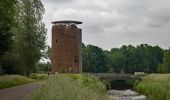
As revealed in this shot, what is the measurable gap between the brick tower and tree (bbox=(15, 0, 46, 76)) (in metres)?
19.3

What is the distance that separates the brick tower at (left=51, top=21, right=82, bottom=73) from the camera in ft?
273

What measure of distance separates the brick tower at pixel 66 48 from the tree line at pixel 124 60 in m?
57.7

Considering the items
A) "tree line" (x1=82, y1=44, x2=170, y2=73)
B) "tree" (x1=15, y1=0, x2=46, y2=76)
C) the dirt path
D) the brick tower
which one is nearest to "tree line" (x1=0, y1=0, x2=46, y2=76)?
"tree" (x1=15, y1=0, x2=46, y2=76)

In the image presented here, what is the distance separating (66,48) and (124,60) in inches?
2893

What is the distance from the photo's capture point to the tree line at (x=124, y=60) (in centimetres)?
14738

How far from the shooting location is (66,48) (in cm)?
8400

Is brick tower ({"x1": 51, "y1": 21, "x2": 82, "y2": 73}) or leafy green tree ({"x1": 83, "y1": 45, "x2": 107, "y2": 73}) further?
leafy green tree ({"x1": 83, "y1": 45, "x2": 107, "y2": 73})

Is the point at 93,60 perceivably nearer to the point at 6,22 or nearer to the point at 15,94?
the point at 6,22

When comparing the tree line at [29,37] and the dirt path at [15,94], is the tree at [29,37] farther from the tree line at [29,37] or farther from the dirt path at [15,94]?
the dirt path at [15,94]

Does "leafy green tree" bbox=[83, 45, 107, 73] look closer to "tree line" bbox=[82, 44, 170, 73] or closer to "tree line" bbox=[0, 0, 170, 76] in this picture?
"tree line" bbox=[82, 44, 170, 73]

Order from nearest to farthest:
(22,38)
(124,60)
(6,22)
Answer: (6,22) < (22,38) < (124,60)

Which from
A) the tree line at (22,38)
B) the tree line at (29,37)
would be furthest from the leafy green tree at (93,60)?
the tree line at (29,37)

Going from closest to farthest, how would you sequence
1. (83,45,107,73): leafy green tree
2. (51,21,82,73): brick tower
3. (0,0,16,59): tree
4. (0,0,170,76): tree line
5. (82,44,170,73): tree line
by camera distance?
(0,0,16,59): tree
(0,0,170,76): tree line
(51,21,82,73): brick tower
(83,45,107,73): leafy green tree
(82,44,170,73): tree line

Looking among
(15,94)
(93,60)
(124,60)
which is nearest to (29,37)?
(15,94)
